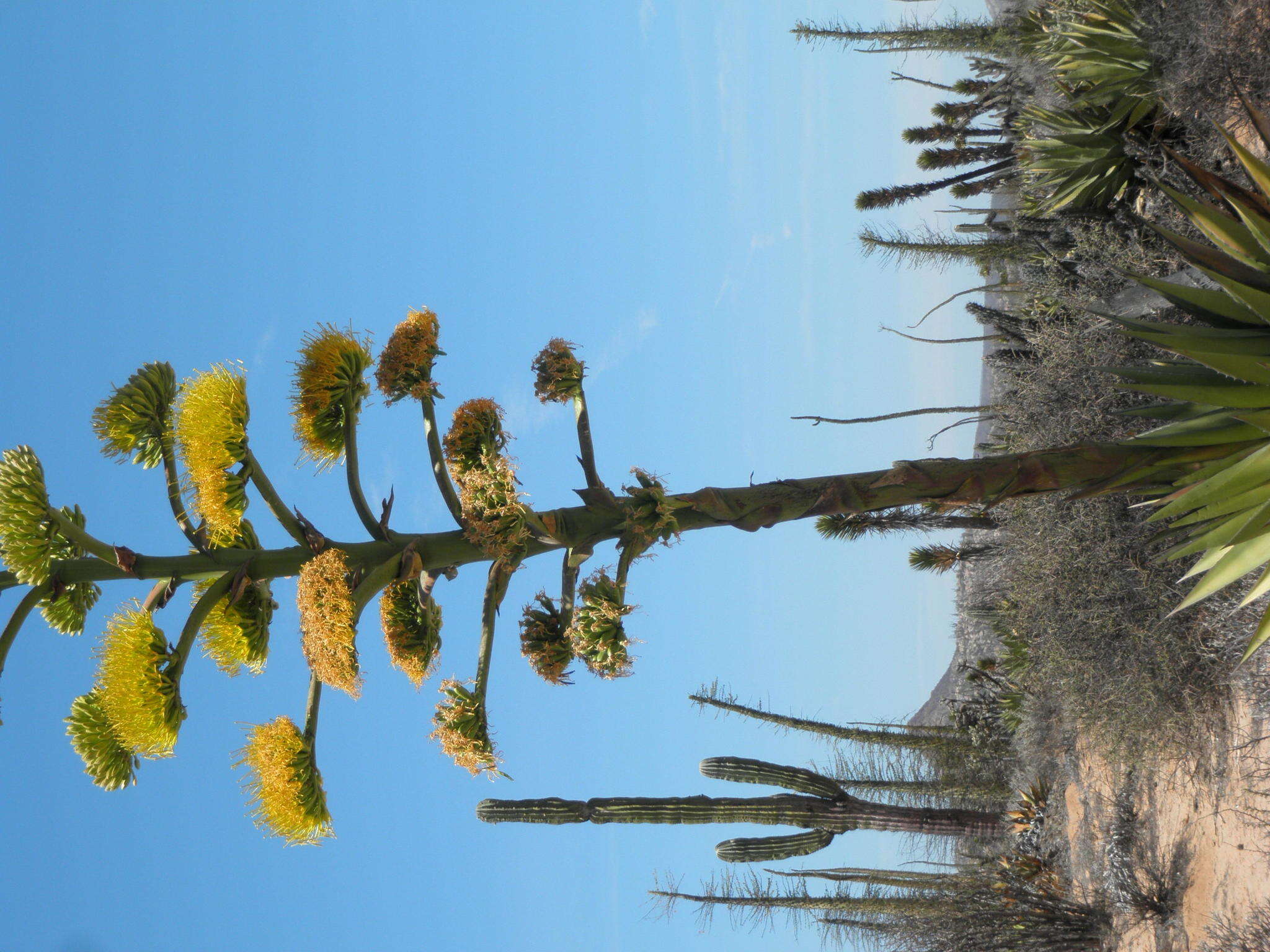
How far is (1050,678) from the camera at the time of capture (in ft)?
27.8

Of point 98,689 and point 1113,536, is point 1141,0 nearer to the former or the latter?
point 1113,536

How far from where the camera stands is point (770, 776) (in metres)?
9.34

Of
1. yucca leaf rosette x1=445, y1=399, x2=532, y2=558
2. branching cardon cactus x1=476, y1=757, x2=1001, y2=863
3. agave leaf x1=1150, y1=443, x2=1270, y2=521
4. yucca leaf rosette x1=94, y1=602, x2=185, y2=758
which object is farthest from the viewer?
branching cardon cactus x1=476, y1=757, x2=1001, y2=863

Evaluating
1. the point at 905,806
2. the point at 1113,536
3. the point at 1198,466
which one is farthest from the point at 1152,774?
the point at 1198,466

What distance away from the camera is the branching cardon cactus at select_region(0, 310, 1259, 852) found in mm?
3816

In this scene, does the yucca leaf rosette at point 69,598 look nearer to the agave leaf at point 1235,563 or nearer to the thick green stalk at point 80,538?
the thick green stalk at point 80,538

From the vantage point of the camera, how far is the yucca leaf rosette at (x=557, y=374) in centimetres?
504

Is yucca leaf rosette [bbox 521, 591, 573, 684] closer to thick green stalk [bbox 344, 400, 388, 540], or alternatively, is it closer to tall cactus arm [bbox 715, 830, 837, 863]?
thick green stalk [bbox 344, 400, 388, 540]

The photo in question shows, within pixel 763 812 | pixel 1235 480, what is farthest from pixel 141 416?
pixel 763 812

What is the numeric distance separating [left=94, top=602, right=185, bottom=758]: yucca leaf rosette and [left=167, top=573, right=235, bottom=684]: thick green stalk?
4cm

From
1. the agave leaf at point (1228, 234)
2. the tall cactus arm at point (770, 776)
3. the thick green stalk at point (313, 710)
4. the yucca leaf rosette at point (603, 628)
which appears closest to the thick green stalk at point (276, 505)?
the thick green stalk at point (313, 710)

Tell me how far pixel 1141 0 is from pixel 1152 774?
7.17 meters

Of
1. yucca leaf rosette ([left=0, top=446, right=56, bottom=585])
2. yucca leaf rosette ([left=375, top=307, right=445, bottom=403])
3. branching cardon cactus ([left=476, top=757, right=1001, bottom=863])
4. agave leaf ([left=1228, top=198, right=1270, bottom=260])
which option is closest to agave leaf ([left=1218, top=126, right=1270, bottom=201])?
agave leaf ([left=1228, top=198, right=1270, bottom=260])

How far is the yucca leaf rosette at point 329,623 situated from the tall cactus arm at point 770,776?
632 centimetres
